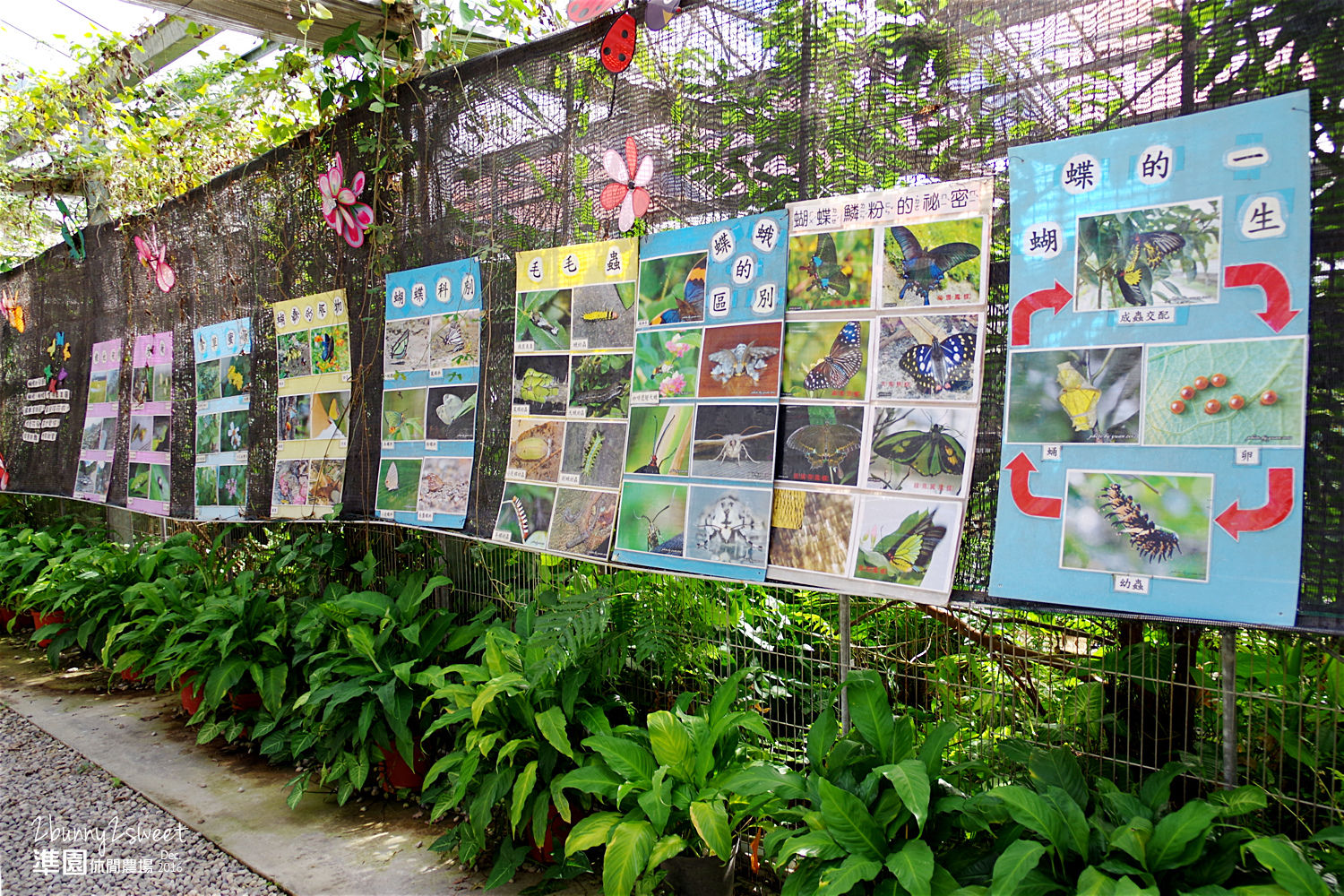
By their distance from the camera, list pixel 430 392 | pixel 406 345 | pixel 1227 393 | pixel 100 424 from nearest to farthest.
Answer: pixel 1227 393
pixel 430 392
pixel 406 345
pixel 100 424

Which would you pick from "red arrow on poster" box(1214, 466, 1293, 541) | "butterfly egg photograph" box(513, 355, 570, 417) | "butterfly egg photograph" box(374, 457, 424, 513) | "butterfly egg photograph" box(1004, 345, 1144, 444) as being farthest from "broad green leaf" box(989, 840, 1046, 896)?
"butterfly egg photograph" box(374, 457, 424, 513)

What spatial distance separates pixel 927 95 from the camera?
197 cm

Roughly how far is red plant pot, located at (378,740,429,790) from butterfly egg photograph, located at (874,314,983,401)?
2267 mm

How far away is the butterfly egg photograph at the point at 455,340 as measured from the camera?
3162mm

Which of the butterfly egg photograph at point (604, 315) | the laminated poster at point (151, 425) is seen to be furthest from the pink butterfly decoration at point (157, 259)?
the butterfly egg photograph at point (604, 315)

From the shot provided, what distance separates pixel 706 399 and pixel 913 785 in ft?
3.68

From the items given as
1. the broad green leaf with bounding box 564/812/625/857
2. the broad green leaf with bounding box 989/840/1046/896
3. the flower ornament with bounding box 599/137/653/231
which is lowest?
the broad green leaf with bounding box 564/812/625/857

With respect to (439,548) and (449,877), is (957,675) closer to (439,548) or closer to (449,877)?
(449,877)

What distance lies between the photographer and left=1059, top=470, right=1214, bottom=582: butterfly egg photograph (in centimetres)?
163

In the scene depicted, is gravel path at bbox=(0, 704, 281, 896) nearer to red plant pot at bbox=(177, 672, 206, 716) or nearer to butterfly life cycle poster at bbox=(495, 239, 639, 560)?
red plant pot at bbox=(177, 672, 206, 716)

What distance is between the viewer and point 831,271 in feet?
7.08

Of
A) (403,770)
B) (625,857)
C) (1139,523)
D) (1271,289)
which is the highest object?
(1271,289)

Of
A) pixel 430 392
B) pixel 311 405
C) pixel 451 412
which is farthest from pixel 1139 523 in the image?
pixel 311 405

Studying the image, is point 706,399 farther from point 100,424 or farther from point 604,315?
point 100,424
